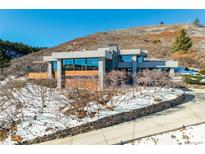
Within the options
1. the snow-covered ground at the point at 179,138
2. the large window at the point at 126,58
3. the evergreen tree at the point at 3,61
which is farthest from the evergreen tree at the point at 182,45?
the snow-covered ground at the point at 179,138

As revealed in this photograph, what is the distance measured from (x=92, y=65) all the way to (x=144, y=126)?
869 cm

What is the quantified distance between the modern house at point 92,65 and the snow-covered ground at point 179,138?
23.5 feet

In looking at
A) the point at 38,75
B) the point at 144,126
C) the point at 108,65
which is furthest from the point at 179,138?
the point at 38,75

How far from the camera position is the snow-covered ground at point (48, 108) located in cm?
1301

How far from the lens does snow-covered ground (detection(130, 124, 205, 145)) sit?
10.8m

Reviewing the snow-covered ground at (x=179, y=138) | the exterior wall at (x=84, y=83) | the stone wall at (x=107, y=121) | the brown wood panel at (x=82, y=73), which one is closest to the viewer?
the snow-covered ground at (x=179, y=138)

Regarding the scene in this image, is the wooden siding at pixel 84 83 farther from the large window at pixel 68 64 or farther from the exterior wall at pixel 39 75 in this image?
the exterior wall at pixel 39 75

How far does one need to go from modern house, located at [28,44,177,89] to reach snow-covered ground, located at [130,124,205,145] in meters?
7.17

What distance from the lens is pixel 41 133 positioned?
41.1 ft

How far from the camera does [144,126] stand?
42.1 ft

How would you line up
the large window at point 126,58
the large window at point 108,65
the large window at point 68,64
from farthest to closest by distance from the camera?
the large window at point 126,58
the large window at point 68,64
the large window at point 108,65

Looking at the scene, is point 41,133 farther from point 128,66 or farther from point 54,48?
point 54,48
